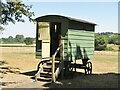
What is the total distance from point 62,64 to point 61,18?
2680 millimetres

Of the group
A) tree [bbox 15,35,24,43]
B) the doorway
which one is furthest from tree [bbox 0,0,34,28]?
tree [bbox 15,35,24,43]

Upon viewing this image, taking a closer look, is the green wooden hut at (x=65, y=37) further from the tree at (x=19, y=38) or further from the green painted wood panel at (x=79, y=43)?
the tree at (x=19, y=38)

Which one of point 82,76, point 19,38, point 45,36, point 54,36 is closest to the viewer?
point 45,36

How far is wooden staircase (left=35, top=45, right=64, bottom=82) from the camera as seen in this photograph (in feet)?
48.5

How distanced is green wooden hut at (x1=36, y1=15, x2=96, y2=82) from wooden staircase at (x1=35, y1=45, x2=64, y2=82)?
42 centimetres

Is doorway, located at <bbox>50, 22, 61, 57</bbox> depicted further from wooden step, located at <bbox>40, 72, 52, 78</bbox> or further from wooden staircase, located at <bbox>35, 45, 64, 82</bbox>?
wooden step, located at <bbox>40, 72, 52, 78</bbox>

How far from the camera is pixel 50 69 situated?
51.4ft

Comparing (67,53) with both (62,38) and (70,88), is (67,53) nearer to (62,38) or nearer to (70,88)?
(62,38)

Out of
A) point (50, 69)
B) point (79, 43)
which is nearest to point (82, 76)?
point (79, 43)

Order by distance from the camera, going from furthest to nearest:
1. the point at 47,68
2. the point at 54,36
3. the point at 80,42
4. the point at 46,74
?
the point at 54,36 < the point at 80,42 < the point at 47,68 < the point at 46,74

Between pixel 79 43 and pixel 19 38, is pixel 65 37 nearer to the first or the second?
pixel 79 43

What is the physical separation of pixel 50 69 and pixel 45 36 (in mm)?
2249

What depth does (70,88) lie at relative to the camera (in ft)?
41.5

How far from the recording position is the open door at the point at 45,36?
54.5 feet
